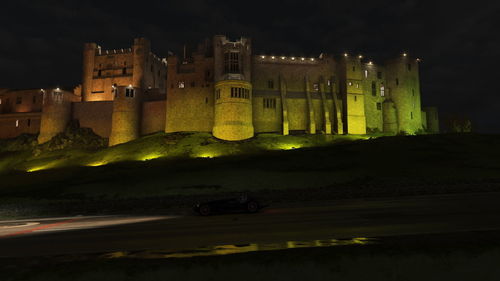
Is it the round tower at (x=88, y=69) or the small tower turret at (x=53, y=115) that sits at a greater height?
the round tower at (x=88, y=69)

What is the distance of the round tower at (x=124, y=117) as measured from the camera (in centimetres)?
6762

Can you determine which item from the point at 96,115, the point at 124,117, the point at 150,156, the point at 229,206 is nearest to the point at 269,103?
the point at 150,156

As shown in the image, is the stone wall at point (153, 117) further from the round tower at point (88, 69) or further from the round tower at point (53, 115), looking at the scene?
the round tower at point (88, 69)

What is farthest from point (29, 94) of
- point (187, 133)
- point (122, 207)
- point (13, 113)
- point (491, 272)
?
point (491, 272)

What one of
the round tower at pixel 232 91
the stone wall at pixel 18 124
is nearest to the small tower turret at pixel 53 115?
the stone wall at pixel 18 124

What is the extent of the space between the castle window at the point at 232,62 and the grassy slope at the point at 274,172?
49.3 ft

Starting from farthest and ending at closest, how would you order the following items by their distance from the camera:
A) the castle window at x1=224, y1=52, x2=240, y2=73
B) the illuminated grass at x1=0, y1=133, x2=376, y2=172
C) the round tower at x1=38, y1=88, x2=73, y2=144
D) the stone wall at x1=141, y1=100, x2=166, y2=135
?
the round tower at x1=38, y1=88, x2=73, y2=144
the stone wall at x1=141, y1=100, x2=166, y2=135
the castle window at x1=224, y1=52, x2=240, y2=73
the illuminated grass at x1=0, y1=133, x2=376, y2=172

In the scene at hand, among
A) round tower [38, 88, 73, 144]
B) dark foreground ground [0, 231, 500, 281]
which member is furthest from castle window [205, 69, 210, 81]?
dark foreground ground [0, 231, 500, 281]

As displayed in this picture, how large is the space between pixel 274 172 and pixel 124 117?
41.2 meters

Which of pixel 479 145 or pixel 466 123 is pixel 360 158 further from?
pixel 466 123

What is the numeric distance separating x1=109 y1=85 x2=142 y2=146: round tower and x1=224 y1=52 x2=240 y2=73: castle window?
784 inches

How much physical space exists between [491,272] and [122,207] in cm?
2618

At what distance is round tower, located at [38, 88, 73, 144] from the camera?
7125cm

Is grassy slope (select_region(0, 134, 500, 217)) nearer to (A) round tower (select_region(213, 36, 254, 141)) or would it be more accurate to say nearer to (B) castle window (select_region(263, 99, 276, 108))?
(A) round tower (select_region(213, 36, 254, 141))
